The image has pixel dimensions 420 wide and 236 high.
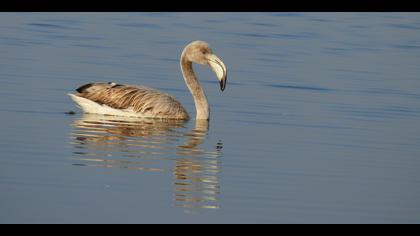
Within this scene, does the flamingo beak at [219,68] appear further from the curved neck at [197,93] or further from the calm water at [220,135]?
the calm water at [220,135]

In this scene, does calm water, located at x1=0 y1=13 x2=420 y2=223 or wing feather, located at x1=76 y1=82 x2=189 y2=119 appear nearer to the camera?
calm water, located at x1=0 y1=13 x2=420 y2=223

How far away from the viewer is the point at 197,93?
16.6 m

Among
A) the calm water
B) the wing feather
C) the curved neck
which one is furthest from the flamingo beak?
the wing feather

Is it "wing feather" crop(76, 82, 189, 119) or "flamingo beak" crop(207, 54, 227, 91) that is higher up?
"flamingo beak" crop(207, 54, 227, 91)

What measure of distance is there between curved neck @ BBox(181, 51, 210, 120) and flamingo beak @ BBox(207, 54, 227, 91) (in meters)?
0.39

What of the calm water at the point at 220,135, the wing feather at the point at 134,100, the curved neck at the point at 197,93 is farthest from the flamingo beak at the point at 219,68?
the wing feather at the point at 134,100

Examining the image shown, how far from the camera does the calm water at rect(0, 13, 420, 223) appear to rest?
1024cm

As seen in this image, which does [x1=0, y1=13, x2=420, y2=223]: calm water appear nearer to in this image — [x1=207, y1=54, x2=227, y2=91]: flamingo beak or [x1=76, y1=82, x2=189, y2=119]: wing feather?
[x1=76, y1=82, x2=189, y2=119]: wing feather

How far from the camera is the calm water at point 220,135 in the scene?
10.2 meters

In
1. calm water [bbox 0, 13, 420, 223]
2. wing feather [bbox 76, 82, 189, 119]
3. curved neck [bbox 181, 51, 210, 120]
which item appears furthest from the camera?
curved neck [bbox 181, 51, 210, 120]

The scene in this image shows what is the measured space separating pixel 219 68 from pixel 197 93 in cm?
61

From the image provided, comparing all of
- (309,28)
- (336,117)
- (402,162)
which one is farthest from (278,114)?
(309,28)

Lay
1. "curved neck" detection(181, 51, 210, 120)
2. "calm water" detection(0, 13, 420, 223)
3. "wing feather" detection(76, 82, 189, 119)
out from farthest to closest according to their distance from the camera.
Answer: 1. "curved neck" detection(181, 51, 210, 120)
2. "wing feather" detection(76, 82, 189, 119)
3. "calm water" detection(0, 13, 420, 223)

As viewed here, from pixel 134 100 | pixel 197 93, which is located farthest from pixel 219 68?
pixel 134 100
